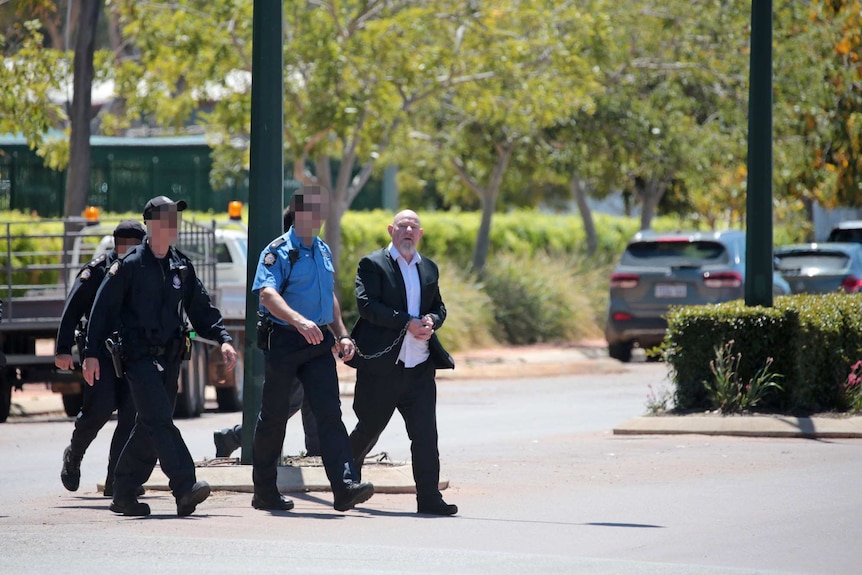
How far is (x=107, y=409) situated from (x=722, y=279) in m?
12.7

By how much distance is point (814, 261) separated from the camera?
22938mm

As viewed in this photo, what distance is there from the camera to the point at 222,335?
8.77 metres

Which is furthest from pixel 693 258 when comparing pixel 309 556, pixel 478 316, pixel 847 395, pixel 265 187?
pixel 309 556

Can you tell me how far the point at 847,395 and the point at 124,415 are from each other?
257 inches

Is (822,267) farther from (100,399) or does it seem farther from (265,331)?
(265,331)

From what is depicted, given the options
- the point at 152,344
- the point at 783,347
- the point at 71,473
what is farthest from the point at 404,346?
the point at 783,347

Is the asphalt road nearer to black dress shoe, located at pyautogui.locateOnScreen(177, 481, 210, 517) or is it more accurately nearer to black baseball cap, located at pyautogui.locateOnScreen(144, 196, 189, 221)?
black dress shoe, located at pyautogui.locateOnScreen(177, 481, 210, 517)

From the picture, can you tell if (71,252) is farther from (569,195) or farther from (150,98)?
(569,195)

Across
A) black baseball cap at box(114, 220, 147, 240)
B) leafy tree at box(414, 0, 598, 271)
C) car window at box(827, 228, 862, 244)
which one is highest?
leafy tree at box(414, 0, 598, 271)

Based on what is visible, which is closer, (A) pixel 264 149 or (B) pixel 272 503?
(B) pixel 272 503

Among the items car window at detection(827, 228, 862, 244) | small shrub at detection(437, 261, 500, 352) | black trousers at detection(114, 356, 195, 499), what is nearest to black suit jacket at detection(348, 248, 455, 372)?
black trousers at detection(114, 356, 195, 499)

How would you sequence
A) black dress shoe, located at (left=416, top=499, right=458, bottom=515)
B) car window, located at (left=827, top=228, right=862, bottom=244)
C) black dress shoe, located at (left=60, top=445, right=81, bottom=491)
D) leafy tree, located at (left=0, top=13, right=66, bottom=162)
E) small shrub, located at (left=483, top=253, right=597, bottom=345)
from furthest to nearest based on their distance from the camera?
car window, located at (left=827, top=228, right=862, bottom=244), small shrub, located at (left=483, top=253, right=597, bottom=345), leafy tree, located at (left=0, top=13, right=66, bottom=162), black dress shoe, located at (left=60, top=445, right=81, bottom=491), black dress shoe, located at (left=416, top=499, right=458, bottom=515)

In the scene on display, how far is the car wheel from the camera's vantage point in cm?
2191

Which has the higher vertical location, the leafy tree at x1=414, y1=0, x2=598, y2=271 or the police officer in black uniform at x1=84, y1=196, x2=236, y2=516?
the leafy tree at x1=414, y1=0, x2=598, y2=271
